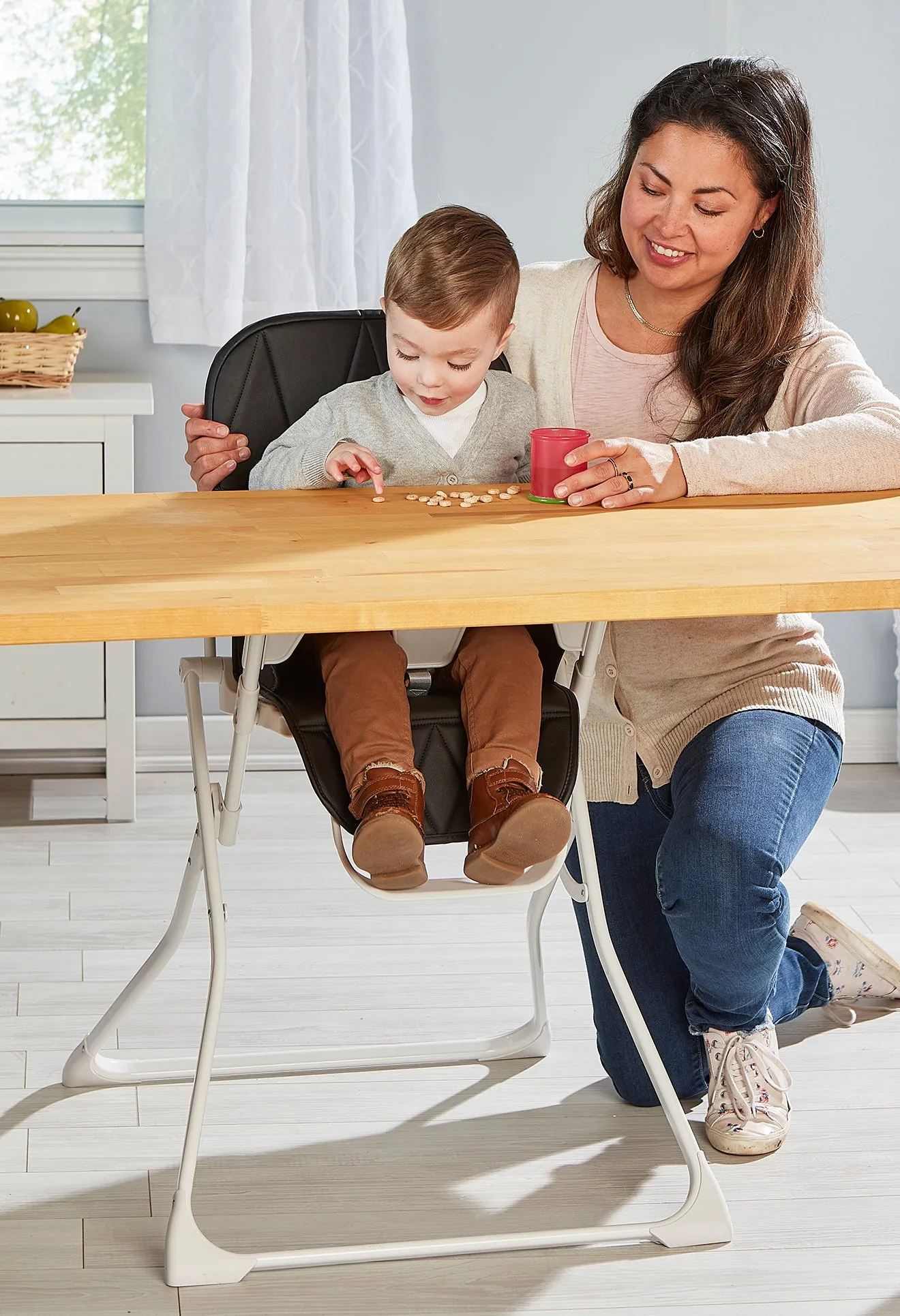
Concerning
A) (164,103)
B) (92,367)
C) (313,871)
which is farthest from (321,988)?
(164,103)

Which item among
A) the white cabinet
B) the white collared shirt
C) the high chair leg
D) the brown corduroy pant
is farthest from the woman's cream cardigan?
the white cabinet

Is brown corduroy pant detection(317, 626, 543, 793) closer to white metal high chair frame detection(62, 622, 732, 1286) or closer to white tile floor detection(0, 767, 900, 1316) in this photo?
white metal high chair frame detection(62, 622, 732, 1286)

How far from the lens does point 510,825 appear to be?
1.55 meters

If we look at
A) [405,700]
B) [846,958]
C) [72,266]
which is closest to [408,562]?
[405,700]

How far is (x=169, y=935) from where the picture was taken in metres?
1.90

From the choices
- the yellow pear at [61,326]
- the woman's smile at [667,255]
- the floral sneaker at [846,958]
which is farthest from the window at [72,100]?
the floral sneaker at [846,958]

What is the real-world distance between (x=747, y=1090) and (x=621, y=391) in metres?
0.89

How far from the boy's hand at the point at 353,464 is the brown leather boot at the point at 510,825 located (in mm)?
355

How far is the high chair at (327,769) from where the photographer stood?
64.2 inches

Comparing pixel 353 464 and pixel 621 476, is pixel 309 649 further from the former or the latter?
pixel 621 476

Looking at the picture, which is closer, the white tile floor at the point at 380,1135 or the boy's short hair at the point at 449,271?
the white tile floor at the point at 380,1135

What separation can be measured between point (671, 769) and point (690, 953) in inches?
9.3

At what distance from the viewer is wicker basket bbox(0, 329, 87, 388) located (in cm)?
296

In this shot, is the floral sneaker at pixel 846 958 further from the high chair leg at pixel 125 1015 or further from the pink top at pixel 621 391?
the high chair leg at pixel 125 1015
